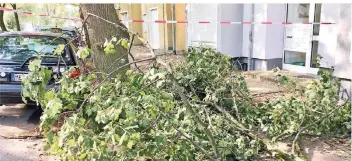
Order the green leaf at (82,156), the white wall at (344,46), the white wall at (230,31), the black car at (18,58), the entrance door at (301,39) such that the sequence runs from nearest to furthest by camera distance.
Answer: the green leaf at (82,156), the white wall at (344,46), the black car at (18,58), the entrance door at (301,39), the white wall at (230,31)

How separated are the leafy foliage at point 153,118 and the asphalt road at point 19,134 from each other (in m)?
1.58

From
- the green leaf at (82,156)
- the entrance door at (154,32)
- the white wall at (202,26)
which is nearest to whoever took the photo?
the green leaf at (82,156)

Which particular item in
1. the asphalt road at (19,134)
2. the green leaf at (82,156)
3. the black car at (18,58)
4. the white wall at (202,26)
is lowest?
the asphalt road at (19,134)

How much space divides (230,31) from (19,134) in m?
6.49

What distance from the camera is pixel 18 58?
16.8 ft

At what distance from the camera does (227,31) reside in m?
9.17

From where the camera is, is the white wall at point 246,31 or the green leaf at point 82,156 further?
the white wall at point 246,31

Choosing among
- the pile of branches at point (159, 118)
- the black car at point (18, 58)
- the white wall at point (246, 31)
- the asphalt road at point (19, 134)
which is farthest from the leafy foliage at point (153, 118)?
the white wall at point (246, 31)

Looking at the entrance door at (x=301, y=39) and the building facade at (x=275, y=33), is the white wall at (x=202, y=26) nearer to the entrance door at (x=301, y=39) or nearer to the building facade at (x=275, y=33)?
the building facade at (x=275, y=33)

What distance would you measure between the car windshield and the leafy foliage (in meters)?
2.85

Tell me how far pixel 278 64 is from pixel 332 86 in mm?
5049

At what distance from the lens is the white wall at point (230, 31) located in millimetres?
8930

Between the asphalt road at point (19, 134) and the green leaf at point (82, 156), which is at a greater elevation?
the green leaf at point (82, 156)

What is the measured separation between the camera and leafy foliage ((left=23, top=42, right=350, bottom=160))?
83.4 inches
